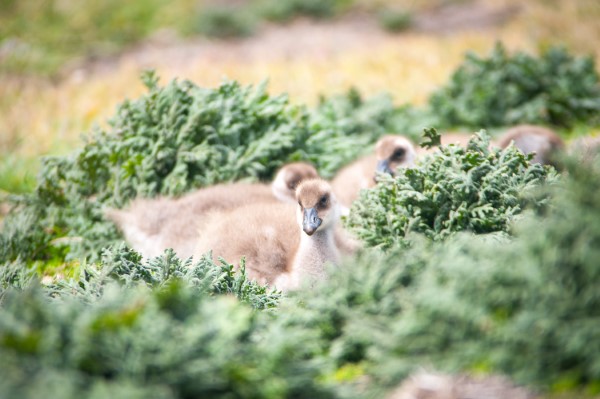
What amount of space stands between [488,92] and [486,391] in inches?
272

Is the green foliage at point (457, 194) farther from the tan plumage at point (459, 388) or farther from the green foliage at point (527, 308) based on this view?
the tan plumage at point (459, 388)

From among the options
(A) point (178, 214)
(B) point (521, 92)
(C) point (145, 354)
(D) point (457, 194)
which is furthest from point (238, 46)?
(C) point (145, 354)

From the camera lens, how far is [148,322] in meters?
3.03

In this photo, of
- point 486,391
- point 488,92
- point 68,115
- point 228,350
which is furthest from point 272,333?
point 68,115

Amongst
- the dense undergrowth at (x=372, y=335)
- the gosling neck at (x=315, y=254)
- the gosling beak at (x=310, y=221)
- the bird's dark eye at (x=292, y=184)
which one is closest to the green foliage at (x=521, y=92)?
the bird's dark eye at (x=292, y=184)

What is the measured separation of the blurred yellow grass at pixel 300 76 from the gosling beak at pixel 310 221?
482cm

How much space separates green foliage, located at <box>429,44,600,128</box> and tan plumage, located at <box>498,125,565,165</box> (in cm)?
185

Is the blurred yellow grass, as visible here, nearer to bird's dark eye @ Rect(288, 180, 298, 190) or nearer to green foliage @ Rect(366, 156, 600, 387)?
bird's dark eye @ Rect(288, 180, 298, 190)

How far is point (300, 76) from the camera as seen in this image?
11875 mm

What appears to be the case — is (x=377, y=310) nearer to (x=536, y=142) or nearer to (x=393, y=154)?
(x=393, y=154)

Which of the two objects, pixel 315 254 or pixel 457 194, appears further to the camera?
pixel 315 254

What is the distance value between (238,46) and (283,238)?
9.53 metres

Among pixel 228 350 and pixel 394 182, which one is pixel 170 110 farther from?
pixel 228 350

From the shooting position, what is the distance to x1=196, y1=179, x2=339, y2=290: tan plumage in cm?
512
